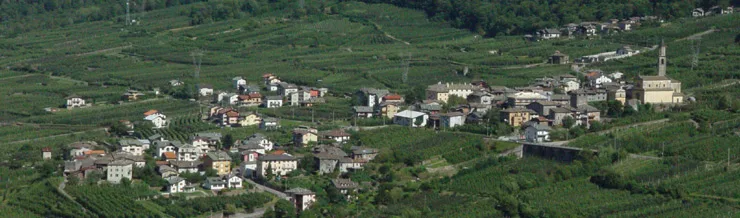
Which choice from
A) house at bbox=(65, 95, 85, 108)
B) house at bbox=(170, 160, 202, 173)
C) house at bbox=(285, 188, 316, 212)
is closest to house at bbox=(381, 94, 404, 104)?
house at bbox=(170, 160, 202, 173)

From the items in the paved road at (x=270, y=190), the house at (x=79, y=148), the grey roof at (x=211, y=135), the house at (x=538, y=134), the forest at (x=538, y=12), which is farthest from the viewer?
the forest at (x=538, y=12)

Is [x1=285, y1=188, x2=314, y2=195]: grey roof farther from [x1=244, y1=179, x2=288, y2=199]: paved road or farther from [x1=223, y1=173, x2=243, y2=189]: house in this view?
[x1=223, y1=173, x2=243, y2=189]: house

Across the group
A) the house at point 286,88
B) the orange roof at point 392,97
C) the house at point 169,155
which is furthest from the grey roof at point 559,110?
the house at point 286,88

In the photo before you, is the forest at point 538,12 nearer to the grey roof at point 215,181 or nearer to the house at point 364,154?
the house at point 364,154

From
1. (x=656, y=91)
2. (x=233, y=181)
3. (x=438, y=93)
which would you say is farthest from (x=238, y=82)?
(x=233, y=181)

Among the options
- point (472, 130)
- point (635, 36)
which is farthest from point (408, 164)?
point (635, 36)

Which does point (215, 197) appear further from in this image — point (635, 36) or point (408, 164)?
point (635, 36)

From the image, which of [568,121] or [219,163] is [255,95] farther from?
[568,121]
